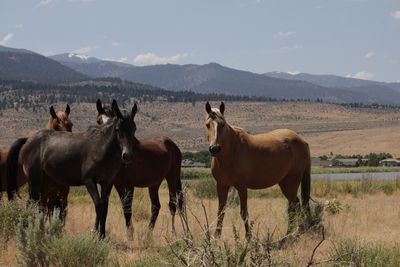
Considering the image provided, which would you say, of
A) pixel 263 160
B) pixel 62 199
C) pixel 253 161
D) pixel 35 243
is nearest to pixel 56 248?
pixel 35 243

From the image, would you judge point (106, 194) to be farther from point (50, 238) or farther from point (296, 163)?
point (296, 163)

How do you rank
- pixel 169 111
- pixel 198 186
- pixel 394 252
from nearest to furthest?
pixel 394 252
pixel 198 186
pixel 169 111

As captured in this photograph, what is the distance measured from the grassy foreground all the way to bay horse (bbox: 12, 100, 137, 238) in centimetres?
52

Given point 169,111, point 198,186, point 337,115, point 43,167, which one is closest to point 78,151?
point 43,167

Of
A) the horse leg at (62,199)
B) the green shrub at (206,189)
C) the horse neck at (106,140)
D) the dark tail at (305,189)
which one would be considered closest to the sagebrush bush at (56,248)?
the horse neck at (106,140)

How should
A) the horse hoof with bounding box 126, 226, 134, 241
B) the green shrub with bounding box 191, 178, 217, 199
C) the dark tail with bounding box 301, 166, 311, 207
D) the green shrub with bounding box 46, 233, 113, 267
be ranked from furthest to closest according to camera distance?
1. the green shrub with bounding box 191, 178, 217, 199
2. the dark tail with bounding box 301, 166, 311, 207
3. the horse hoof with bounding box 126, 226, 134, 241
4. the green shrub with bounding box 46, 233, 113, 267

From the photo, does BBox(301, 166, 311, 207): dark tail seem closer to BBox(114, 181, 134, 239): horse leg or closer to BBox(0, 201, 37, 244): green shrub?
BBox(114, 181, 134, 239): horse leg

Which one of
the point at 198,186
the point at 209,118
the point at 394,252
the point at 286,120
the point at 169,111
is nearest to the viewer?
the point at 394,252

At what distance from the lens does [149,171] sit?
937cm

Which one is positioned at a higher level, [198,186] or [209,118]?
[209,118]

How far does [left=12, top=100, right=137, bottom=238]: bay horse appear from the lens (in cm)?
773

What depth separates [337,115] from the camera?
17462 cm

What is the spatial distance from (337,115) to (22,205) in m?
173

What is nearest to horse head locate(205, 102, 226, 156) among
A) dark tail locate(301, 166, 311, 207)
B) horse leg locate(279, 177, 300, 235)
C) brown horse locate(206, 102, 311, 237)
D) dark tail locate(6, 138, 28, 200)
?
brown horse locate(206, 102, 311, 237)
